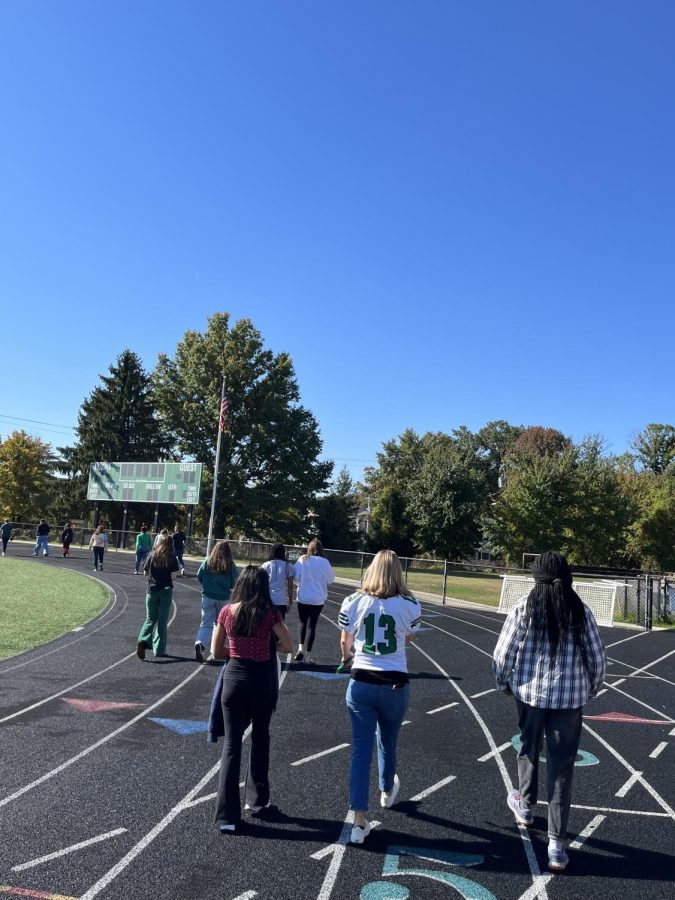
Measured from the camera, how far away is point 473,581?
26.5 metres

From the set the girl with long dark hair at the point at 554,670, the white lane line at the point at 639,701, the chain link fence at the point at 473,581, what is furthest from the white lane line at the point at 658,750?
the chain link fence at the point at 473,581

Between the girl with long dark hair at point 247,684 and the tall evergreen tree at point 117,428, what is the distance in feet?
190

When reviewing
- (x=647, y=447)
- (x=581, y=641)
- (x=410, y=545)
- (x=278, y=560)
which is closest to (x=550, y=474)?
(x=410, y=545)

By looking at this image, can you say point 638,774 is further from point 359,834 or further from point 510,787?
point 359,834

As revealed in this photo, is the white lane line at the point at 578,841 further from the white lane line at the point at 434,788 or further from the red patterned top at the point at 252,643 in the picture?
the red patterned top at the point at 252,643

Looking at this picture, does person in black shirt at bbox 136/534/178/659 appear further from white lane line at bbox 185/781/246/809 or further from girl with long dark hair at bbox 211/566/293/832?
girl with long dark hair at bbox 211/566/293/832

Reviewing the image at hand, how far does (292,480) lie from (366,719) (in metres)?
49.7

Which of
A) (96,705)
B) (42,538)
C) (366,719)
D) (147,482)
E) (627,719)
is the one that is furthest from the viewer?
(147,482)

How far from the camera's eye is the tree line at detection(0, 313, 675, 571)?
38719 mm

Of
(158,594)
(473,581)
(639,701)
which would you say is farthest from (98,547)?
(639,701)

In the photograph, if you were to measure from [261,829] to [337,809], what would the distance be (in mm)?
651

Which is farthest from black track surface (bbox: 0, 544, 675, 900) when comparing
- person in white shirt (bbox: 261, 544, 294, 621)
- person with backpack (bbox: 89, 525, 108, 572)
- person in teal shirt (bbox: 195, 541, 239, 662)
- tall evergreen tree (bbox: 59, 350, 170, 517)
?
tall evergreen tree (bbox: 59, 350, 170, 517)

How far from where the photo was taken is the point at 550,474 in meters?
38.0

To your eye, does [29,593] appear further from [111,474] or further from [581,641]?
[111,474]
